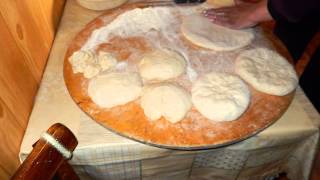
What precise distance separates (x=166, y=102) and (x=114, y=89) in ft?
0.55

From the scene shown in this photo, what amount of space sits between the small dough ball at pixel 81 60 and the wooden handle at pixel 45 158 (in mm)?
497

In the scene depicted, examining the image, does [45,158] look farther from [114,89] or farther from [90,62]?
[90,62]

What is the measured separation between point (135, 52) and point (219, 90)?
35cm

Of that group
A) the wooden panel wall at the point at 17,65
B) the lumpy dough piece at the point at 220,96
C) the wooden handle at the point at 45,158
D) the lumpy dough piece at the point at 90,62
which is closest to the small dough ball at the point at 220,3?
the lumpy dough piece at the point at 220,96

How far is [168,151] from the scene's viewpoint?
84 centimetres

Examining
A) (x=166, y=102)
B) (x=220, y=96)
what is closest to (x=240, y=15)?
(x=220, y=96)

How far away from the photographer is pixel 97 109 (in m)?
0.85

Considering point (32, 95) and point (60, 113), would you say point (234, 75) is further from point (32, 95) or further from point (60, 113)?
point (32, 95)

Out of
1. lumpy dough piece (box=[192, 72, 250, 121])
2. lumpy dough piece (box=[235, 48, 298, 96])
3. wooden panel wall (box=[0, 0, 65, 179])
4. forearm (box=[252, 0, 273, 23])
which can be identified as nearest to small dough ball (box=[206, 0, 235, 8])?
forearm (box=[252, 0, 273, 23])

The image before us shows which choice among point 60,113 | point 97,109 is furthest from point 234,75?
point 60,113

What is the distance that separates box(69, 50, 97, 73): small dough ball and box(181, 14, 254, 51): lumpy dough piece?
0.38 meters

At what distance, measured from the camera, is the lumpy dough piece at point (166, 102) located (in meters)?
0.83

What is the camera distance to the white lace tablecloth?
0.84 m

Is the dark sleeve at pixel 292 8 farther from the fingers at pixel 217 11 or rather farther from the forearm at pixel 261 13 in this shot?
the fingers at pixel 217 11
